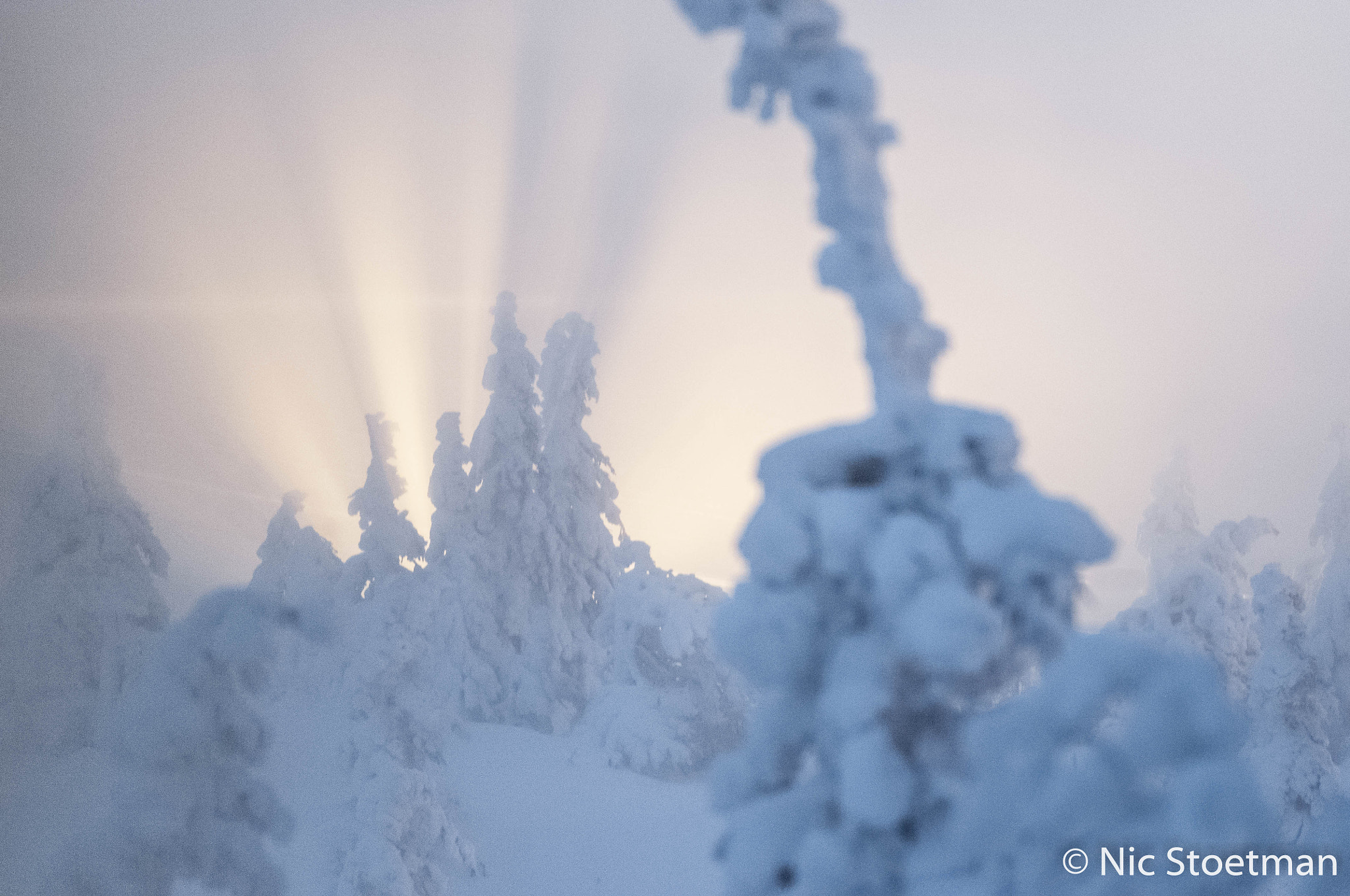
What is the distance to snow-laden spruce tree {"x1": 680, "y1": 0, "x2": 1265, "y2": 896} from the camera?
3.12 metres

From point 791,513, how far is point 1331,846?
3101 mm

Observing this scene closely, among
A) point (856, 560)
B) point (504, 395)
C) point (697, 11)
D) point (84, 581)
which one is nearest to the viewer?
point (856, 560)

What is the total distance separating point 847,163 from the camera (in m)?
4.02

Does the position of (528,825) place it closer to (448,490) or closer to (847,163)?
(448,490)

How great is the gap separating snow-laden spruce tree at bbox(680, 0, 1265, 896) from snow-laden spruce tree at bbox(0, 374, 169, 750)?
2138 centimetres

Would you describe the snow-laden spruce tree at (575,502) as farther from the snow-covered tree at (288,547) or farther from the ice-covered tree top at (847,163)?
the ice-covered tree top at (847,163)

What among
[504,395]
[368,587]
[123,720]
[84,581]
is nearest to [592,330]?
[504,395]

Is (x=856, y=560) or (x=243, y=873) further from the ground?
(x=856, y=560)

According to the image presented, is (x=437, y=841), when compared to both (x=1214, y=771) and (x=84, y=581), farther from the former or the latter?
(x=1214, y=771)

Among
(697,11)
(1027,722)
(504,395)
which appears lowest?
(1027,722)

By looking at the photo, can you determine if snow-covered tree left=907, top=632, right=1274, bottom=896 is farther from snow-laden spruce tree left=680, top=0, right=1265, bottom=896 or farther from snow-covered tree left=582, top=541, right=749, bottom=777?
snow-covered tree left=582, top=541, right=749, bottom=777

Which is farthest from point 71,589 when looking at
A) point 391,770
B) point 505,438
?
point 505,438

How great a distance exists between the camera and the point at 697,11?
4.27m

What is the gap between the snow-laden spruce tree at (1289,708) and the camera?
14523 millimetres
